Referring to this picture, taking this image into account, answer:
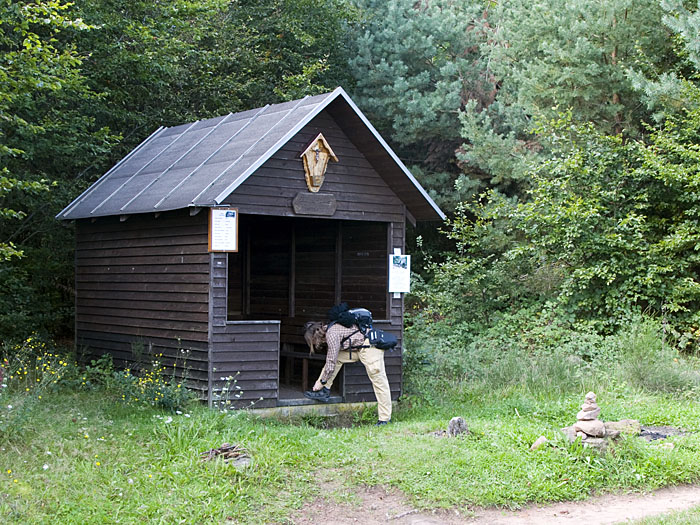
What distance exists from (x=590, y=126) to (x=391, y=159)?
22.2 ft

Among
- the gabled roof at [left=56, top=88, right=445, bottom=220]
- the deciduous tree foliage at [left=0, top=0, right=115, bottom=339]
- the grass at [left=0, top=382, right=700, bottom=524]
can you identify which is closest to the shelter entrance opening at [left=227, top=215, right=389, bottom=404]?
the gabled roof at [left=56, top=88, right=445, bottom=220]

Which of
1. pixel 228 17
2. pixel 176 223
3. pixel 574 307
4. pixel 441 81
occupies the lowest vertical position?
pixel 574 307

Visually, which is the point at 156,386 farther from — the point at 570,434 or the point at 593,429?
the point at 593,429

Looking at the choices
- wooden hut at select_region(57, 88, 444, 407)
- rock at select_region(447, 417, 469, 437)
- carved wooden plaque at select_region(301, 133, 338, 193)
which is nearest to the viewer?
rock at select_region(447, 417, 469, 437)

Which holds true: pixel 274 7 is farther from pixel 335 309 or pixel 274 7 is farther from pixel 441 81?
pixel 335 309

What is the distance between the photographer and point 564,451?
329 inches

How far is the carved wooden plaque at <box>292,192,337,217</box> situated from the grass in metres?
3.04

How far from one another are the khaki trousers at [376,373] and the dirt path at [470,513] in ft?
11.9

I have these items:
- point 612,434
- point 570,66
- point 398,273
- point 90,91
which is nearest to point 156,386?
point 398,273

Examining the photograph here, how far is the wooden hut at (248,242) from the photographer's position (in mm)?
10781

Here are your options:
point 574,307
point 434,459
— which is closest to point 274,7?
point 574,307

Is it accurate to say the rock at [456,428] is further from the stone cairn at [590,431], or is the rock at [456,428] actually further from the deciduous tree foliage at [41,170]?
the deciduous tree foliage at [41,170]

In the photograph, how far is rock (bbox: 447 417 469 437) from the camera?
9078 millimetres

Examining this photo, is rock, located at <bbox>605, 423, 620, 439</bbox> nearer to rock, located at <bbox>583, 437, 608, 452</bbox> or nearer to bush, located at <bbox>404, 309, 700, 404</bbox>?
rock, located at <bbox>583, 437, 608, 452</bbox>
